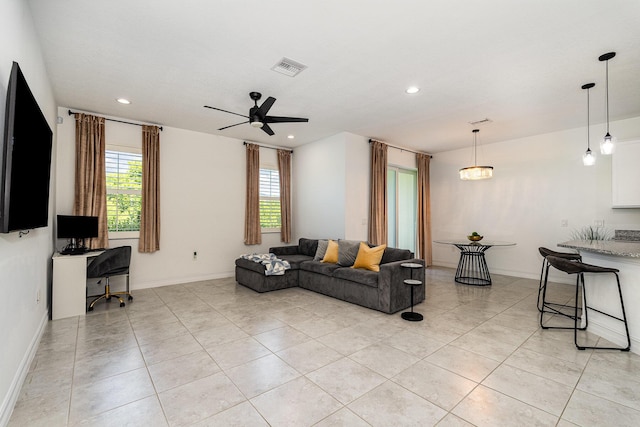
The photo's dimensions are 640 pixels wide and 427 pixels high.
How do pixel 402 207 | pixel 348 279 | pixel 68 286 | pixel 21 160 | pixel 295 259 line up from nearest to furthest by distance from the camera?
pixel 21 160 < pixel 68 286 < pixel 348 279 < pixel 295 259 < pixel 402 207

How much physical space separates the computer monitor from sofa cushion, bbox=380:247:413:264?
14.4ft

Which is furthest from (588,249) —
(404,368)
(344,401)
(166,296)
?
(166,296)

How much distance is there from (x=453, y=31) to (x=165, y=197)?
5.13m

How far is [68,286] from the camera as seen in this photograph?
382 cm

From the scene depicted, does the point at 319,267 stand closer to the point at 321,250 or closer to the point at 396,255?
the point at 321,250

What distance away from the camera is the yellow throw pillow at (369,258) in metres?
4.39

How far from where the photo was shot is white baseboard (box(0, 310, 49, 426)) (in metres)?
1.84

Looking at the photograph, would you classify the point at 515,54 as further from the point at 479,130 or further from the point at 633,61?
the point at 479,130

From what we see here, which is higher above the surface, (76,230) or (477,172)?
(477,172)

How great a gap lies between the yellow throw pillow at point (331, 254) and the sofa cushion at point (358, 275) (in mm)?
490

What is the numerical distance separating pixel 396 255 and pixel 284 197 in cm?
321

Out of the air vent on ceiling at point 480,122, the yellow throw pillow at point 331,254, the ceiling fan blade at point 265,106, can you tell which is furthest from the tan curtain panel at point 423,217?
the ceiling fan blade at point 265,106

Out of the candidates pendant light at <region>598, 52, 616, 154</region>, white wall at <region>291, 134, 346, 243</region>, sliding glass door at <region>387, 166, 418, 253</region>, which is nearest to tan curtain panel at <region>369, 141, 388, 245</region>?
sliding glass door at <region>387, 166, 418, 253</region>

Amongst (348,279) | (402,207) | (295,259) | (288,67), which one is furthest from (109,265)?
(402,207)
